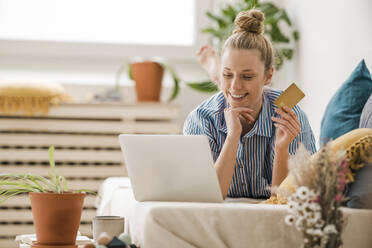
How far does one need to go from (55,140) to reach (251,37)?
1936 mm

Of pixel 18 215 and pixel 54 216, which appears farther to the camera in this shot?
pixel 18 215

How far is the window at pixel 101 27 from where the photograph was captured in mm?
4094

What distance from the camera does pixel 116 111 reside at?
12.0 ft

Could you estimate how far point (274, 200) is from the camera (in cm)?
162

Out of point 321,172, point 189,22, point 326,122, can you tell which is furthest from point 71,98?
point 321,172

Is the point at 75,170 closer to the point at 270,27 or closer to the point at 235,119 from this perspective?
the point at 270,27

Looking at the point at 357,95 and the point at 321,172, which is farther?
the point at 357,95

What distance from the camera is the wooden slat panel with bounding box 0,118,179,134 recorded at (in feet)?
11.8

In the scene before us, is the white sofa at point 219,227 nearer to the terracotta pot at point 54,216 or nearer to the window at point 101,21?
the terracotta pot at point 54,216

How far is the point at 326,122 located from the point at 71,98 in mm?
2007

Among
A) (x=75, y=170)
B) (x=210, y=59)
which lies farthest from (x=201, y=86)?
(x=75, y=170)

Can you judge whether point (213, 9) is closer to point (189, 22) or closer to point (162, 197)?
point (189, 22)

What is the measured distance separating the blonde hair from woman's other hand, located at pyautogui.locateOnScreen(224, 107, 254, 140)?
21 cm

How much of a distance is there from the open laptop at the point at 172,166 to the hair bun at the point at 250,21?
0.80 metres
